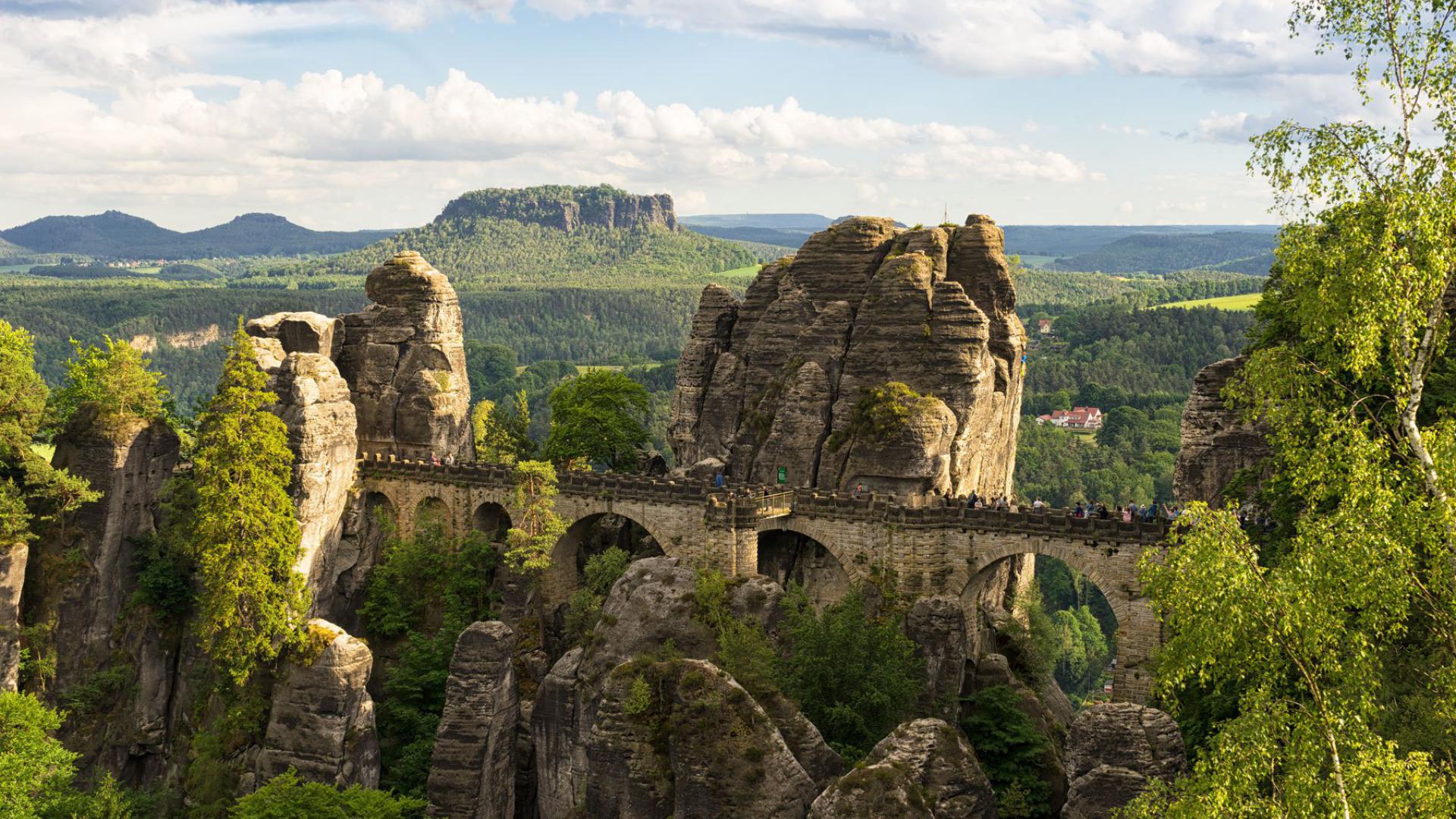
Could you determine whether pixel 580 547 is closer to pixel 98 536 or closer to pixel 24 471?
pixel 98 536

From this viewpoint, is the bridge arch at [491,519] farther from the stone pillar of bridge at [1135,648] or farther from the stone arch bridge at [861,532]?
the stone pillar of bridge at [1135,648]

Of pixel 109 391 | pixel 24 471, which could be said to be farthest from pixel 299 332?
pixel 24 471

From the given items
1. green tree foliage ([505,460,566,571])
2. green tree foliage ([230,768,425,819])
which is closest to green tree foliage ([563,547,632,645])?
green tree foliage ([505,460,566,571])

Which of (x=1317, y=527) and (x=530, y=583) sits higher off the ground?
(x=1317, y=527)

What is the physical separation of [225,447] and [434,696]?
1293cm

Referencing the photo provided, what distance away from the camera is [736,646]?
4428 cm

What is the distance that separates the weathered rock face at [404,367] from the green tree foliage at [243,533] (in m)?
10.4

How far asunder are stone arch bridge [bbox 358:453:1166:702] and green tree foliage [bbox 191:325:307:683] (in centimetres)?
946

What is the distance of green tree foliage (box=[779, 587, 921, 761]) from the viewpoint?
4259 centimetres

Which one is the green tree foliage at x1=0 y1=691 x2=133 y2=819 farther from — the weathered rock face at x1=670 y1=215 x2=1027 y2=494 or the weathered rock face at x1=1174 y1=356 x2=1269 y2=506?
the weathered rock face at x1=1174 y1=356 x2=1269 y2=506

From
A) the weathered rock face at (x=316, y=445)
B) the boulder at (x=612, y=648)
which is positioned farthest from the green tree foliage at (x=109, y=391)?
the boulder at (x=612, y=648)

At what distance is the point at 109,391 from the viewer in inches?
2287

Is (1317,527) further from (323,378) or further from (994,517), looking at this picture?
(323,378)

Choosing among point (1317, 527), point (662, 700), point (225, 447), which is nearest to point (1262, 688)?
point (1317, 527)
